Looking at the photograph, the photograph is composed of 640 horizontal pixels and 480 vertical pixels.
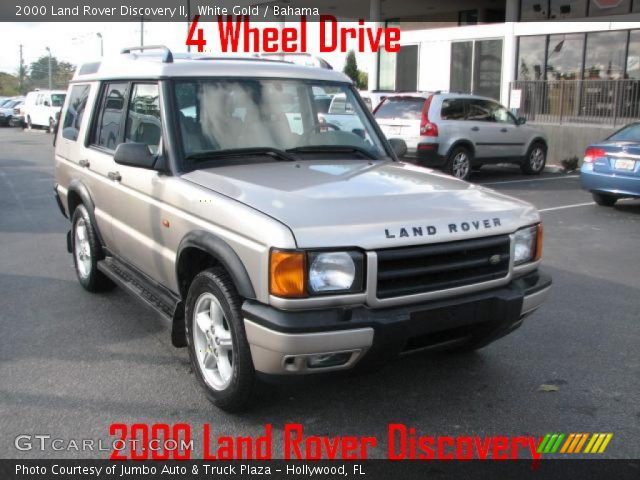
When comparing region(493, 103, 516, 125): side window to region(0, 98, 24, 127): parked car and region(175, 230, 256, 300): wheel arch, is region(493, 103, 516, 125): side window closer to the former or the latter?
region(175, 230, 256, 300): wheel arch

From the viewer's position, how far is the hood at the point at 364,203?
10.6 ft

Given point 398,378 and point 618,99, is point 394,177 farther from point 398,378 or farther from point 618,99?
point 618,99

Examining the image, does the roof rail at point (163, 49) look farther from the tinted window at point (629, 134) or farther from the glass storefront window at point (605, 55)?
the glass storefront window at point (605, 55)

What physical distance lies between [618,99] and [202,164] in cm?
1584

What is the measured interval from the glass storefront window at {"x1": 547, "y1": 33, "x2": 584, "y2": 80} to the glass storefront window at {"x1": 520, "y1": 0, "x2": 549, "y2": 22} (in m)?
0.99

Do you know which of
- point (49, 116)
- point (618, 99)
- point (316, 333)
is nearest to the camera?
point (316, 333)

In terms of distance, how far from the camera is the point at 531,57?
20.6 meters

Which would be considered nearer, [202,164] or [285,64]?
[202,164]

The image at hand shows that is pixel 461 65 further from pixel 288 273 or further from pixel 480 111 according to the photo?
pixel 288 273

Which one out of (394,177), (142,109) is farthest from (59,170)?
(394,177)

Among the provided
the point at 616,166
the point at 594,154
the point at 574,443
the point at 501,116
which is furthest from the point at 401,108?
the point at 574,443

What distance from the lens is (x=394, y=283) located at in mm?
3340

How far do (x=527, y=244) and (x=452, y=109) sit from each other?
32.7 feet

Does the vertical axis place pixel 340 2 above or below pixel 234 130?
above
